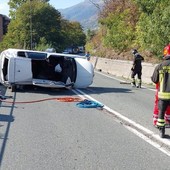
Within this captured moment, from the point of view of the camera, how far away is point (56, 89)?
640 inches

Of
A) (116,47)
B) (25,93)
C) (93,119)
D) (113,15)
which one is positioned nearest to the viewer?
(93,119)

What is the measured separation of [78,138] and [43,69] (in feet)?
31.6

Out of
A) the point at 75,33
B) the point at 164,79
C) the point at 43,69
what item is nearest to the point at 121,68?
the point at 43,69

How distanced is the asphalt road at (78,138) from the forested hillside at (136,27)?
355 inches

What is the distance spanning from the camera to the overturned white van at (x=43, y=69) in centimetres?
1469

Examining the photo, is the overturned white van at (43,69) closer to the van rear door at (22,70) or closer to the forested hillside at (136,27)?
the van rear door at (22,70)

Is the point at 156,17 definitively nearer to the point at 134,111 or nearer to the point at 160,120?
the point at 134,111

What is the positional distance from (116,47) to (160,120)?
3025 cm

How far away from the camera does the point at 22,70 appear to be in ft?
48.1

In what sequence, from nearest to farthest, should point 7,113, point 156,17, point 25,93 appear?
point 7,113
point 25,93
point 156,17

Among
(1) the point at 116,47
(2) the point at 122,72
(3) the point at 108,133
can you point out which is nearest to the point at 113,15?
(1) the point at 116,47

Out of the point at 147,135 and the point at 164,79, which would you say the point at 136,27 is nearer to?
the point at 164,79

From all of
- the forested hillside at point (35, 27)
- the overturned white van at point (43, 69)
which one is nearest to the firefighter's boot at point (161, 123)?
the overturned white van at point (43, 69)

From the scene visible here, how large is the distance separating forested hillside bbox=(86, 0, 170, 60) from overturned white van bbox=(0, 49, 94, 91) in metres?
5.65
